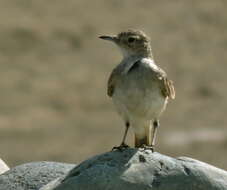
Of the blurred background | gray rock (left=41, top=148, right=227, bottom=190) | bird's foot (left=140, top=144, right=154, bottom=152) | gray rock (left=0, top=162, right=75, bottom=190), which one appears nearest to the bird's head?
bird's foot (left=140, top=144, right=154, bottom=152)

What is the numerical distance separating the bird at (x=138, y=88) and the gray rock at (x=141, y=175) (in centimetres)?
51

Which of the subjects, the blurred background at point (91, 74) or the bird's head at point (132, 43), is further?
the blurred background at point (91, 74)

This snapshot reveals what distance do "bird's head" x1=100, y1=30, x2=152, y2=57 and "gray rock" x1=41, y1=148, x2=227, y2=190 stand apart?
1.45 m

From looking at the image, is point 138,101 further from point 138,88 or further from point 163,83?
point 163,83

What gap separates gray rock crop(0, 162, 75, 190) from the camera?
589 inches

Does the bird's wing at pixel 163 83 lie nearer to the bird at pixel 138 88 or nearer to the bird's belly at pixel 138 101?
the bird at pixel 138 88

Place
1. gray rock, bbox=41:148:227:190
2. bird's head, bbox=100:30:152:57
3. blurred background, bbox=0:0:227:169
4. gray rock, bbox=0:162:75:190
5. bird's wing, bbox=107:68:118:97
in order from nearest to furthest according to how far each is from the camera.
→ gray rock, bbox=41:148:227:190 < bird's wing, bbox=107:68:118:97 < bird's head, bbox=100:30:152:57 < gray rock, bbox=0:162:75:190 < blurred background, bbox=0:0:227:169

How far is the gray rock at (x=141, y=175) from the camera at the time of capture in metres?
13.2

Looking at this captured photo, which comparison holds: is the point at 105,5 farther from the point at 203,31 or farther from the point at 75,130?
the point at 75,130

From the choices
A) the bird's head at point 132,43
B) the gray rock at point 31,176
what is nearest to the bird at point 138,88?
the bird's head at point 132,43

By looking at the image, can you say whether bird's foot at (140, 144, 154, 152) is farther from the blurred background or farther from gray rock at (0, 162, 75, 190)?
the blurred background

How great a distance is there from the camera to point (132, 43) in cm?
1466

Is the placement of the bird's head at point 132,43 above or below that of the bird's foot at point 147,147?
above

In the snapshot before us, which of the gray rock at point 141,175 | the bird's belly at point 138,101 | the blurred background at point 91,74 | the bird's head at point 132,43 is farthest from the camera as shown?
the blurred background at point 91,74
